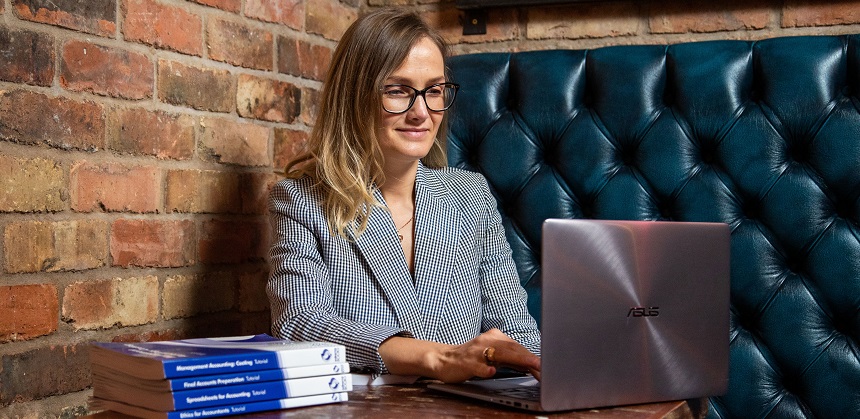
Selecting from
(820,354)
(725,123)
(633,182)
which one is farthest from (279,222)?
(820,354)

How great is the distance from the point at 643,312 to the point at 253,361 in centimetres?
51

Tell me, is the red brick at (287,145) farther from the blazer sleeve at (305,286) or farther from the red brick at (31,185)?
the red brick at (31,185)

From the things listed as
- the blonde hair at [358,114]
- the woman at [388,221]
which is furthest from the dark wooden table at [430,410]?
the blonde hair at [358,114]

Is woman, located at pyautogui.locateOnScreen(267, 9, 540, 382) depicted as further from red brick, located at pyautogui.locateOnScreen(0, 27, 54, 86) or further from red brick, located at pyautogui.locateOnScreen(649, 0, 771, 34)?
red brick, located at pyautogui.locateOnScreen(649, 0, 771, 34)

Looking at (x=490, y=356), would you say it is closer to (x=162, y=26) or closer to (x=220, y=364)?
(x=220, y=364)

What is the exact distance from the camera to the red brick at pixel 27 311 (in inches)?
58.0

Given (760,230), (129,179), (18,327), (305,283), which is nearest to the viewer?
(18,327)

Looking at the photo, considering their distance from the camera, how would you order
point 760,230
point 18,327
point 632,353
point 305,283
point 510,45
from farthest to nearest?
point 510,45 < point 760,230 < point 305,283 < point 18,327 < point 632,353

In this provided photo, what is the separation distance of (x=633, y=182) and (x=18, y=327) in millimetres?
1262

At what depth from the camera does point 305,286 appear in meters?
1.59

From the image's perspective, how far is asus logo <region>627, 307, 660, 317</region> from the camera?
117 cm

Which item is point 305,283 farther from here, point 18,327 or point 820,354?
point 820,354

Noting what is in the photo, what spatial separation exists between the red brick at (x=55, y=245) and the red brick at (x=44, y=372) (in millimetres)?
145

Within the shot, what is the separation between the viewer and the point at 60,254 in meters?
1.57
